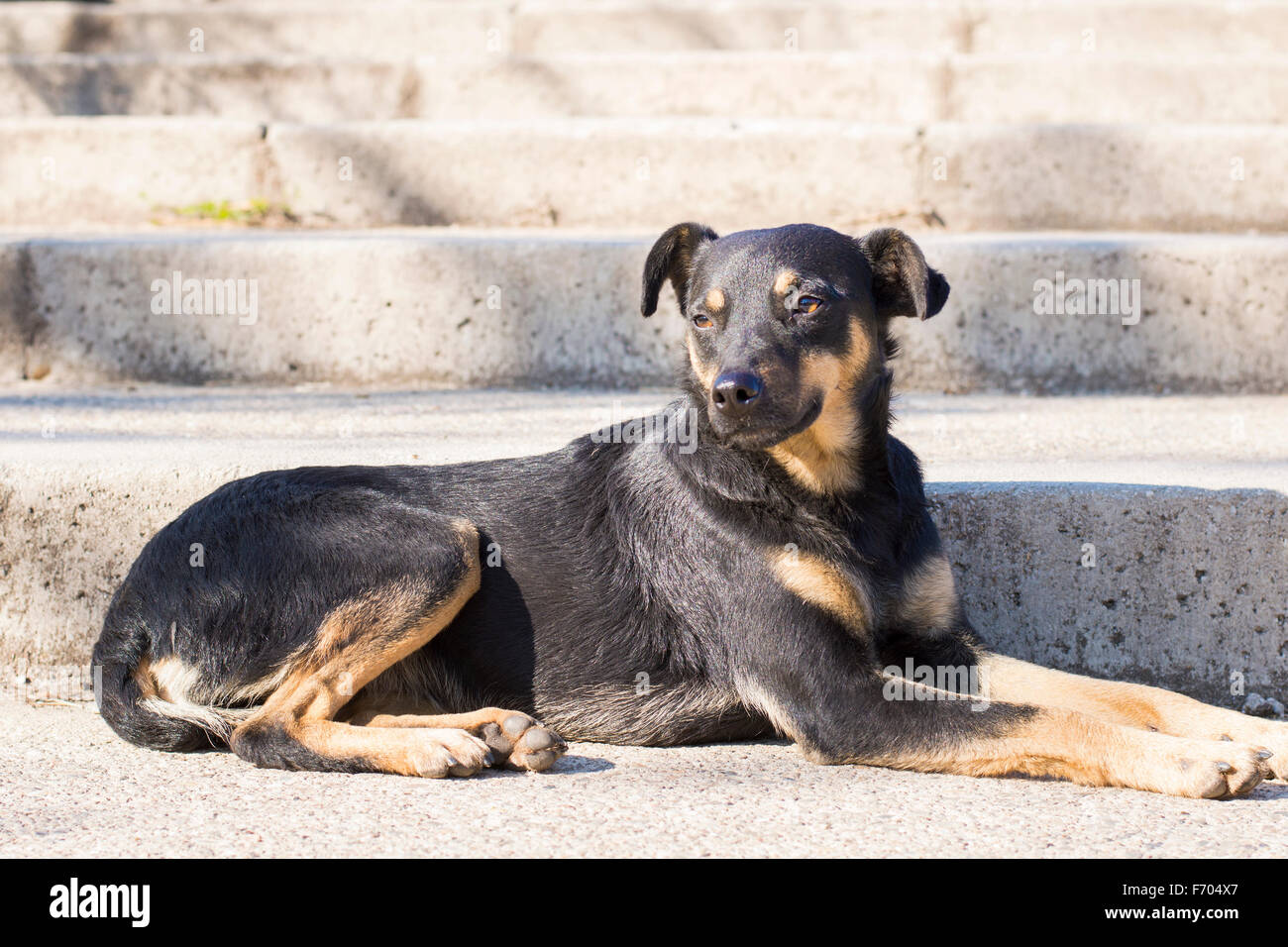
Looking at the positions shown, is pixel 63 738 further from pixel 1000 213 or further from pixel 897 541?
pixel 1000 213

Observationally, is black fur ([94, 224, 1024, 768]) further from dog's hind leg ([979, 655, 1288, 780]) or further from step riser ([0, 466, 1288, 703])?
step riser ([0, 466, 1288, 703])

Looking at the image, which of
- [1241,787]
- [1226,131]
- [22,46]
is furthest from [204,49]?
[1241,787]

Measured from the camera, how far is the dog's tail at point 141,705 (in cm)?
343

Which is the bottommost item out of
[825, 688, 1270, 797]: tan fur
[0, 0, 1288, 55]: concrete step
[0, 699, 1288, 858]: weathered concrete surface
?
[0, 699, 1288, 858]: weathered concrete surface

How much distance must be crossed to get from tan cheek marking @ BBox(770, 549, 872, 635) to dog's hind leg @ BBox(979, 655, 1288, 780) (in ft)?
1.49

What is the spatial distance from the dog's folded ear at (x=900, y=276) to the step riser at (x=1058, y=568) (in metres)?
0.70

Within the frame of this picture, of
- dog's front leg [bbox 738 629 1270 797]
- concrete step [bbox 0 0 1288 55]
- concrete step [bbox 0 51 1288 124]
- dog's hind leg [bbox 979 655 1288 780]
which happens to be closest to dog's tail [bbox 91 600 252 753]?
dog's front leg [bbox 738 629 1270 797]

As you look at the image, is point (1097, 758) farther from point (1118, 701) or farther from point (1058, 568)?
point (1058, 568)

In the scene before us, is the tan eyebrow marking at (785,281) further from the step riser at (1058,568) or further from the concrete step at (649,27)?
the concrete step at (649,27)

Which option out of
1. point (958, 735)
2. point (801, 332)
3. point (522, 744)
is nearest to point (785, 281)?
point (801, 332)

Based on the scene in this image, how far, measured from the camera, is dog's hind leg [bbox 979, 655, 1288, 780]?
129 inches

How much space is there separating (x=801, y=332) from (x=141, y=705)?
1.94 m

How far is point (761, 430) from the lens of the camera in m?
3.22

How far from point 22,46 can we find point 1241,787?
A: 346 inches
